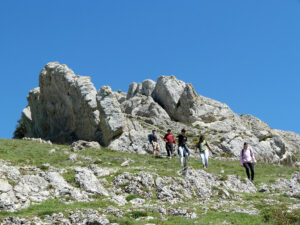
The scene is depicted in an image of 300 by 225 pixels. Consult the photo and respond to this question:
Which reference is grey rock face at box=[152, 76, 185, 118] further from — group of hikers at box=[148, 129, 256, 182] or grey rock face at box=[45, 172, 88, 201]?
grey rock face at box=[45, 172, 88, 201]

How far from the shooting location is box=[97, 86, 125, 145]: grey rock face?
2224 inches

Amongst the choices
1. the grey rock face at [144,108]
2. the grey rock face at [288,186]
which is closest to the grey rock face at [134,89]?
the grey rock face at [144,108]

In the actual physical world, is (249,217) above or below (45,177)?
below

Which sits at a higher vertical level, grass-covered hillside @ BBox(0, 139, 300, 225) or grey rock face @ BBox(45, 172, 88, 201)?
grey rock face @ BBox(45, 172, 88, 201)

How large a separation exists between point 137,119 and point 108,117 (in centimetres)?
1064

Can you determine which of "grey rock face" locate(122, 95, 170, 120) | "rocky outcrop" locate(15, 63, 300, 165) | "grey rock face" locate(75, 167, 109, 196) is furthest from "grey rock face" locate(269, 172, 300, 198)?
"grey rock face" locate(122, 95, 170, 120)

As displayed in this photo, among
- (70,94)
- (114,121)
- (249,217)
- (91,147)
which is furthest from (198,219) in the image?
(70,94)

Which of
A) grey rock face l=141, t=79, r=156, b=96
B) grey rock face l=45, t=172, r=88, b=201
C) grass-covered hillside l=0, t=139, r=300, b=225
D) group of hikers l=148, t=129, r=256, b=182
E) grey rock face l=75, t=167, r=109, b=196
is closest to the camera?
grass-covered hillside l=0, t=139, r=300, b=225

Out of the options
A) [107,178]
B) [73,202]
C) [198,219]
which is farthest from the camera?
[107,178]

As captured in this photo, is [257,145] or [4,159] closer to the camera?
[4,159]

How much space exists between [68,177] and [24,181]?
324cm

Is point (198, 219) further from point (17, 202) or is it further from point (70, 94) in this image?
point (70, 94)

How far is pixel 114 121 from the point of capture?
57094mm

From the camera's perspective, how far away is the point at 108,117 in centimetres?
5788
